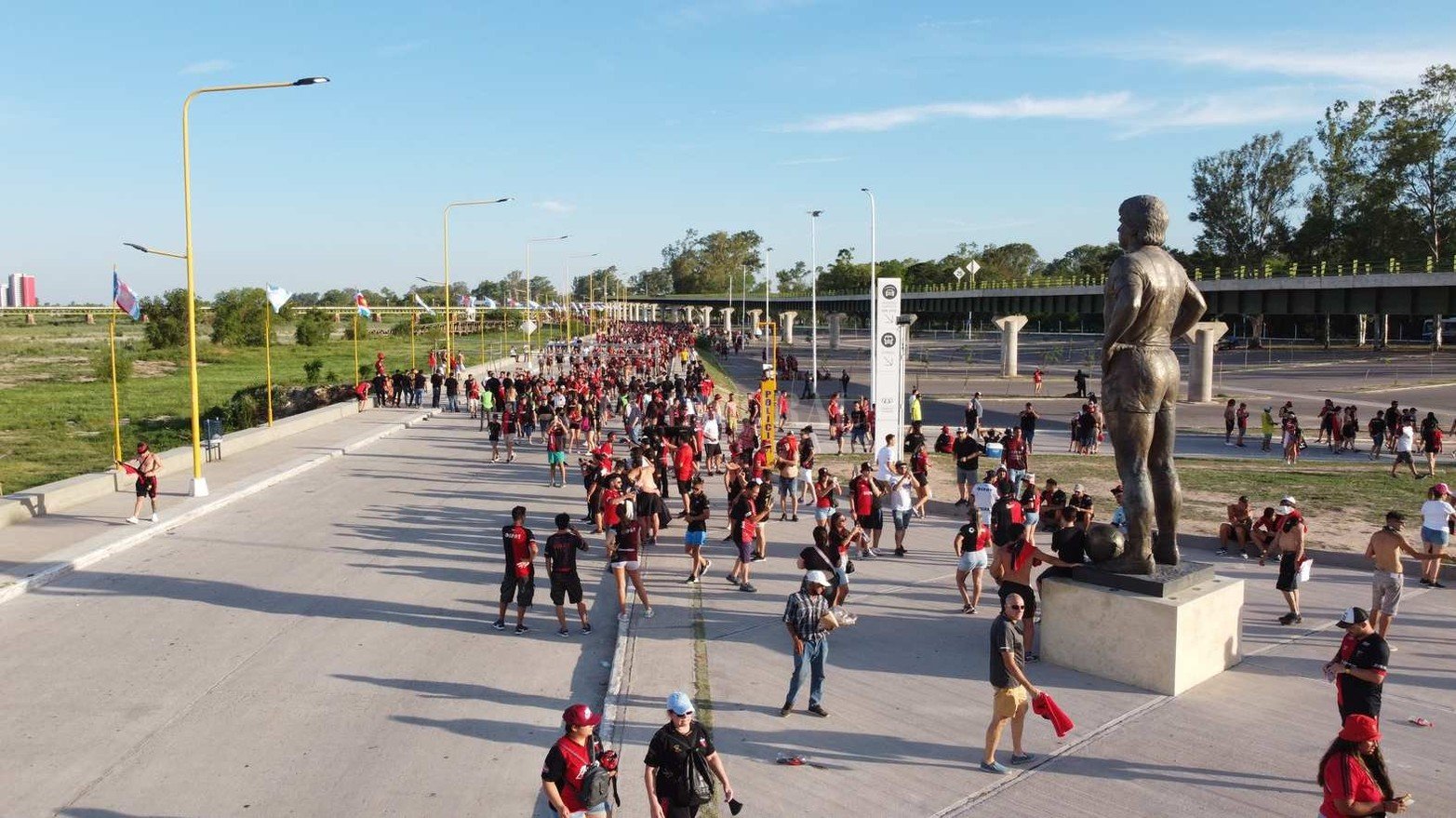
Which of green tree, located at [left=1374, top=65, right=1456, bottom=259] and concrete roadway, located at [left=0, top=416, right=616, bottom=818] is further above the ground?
green tree, located at [left=1374, top=65, right=1456, bottom=259]

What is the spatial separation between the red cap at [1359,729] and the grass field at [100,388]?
2736cm

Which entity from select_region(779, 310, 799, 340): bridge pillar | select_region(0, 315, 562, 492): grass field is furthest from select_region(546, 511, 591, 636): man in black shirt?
select_region(779, 310, 799, 340): bridge pillar

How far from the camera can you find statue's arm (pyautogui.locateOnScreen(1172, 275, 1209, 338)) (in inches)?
368

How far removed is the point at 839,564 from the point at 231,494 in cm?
1256

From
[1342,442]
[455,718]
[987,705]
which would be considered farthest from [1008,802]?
[1342,442]

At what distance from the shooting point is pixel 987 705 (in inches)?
325

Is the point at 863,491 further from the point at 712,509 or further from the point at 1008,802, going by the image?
the point at 1008,802

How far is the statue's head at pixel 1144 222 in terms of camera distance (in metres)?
9.11

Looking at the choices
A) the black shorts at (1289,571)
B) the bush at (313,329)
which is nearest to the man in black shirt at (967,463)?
the black shorts at (1289,571)

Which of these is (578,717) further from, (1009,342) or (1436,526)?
(1009,342)

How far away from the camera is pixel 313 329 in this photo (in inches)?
3541

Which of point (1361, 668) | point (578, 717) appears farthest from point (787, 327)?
point (578, 717)

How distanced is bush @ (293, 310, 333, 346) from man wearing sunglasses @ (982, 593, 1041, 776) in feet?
298

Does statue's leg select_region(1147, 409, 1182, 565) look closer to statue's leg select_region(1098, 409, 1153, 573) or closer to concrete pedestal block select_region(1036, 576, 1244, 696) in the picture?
statue's leg select_region(1098, 409, 1153, 573)
